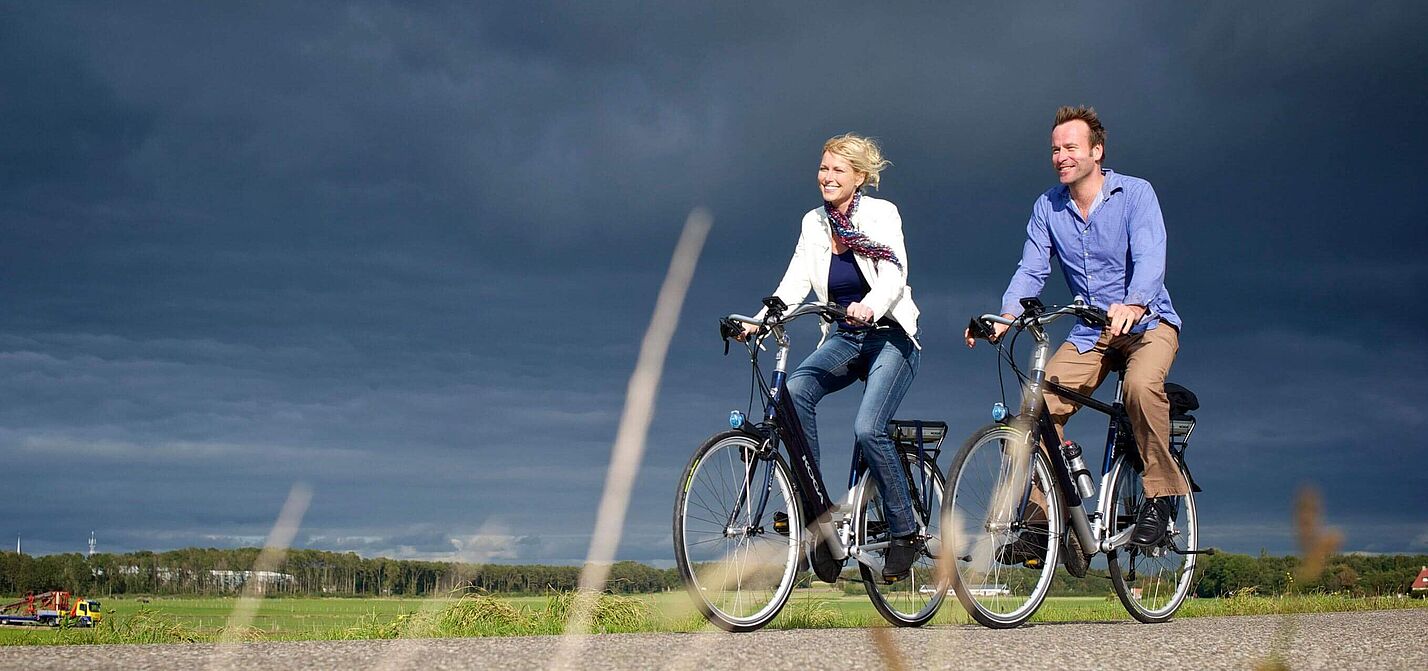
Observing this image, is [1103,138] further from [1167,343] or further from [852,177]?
[852,177]

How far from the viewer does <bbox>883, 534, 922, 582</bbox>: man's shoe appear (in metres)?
6.46

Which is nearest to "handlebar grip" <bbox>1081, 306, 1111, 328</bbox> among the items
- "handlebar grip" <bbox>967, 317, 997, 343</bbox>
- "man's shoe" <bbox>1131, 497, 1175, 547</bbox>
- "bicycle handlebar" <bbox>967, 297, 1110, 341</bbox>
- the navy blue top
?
"bicycle handlebar" <bbox>967, 297, 1110, 341</bbox>

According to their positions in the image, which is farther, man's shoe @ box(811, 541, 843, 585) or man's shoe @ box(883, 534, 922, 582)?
man's shoe @ box(883, 534, 922, 582)

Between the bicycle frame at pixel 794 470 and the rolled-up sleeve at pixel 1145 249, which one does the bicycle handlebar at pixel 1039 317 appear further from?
the bicycle frame at pixel 794 470

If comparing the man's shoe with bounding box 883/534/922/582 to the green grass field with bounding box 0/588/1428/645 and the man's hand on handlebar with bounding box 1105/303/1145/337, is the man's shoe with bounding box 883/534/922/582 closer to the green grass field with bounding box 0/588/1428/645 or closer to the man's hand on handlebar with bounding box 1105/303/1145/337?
the green grass field with bounding box 0/588/1428/645

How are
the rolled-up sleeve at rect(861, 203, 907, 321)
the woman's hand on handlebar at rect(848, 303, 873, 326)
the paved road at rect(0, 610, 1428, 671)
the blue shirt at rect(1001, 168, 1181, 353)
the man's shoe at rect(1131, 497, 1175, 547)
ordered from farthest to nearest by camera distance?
the man's shoe at rect(1131, 497, 1175, 547) → the blue shirt at rect(1001, 168, 1181, 353) → the rolled-up sleeve at rect(861, 203, 907, 321) → the woman's hand on handlebar at rect(848, 303, 873, 326) → the paved road at rect(0, 610, 1428, 671)

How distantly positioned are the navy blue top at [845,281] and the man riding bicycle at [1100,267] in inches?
39.3

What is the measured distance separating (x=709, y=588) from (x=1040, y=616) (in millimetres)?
3603

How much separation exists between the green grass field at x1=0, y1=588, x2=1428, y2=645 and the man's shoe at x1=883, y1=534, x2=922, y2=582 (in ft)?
0.99

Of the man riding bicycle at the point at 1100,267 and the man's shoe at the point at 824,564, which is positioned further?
the man riding bicycle at the point at 1100,267

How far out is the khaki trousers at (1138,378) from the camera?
696 cm

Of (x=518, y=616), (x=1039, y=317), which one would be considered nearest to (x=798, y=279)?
(x=1039, y=317)

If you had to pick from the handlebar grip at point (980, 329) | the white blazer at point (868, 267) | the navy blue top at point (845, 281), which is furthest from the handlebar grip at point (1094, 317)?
the navy blue top at point (845, 281)

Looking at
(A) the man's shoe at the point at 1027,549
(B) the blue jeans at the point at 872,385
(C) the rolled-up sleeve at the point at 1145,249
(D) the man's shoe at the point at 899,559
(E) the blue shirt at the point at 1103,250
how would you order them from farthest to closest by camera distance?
1. (E) the blue shirt at the point at 1103,250
2. (C) the rolled-up sleeve at the point at 1145,249
3. (A) the man's shoe at the point at 1027,549
4. (D) the man's shoe at the point at 899,559
5. (B) the blue jeans at the point at 872,385
